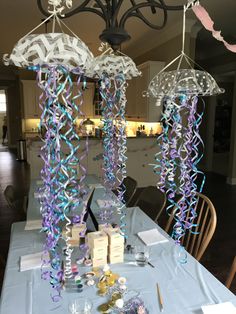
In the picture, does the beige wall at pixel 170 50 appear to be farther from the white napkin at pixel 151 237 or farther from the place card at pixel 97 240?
the place card at pixel 97 240

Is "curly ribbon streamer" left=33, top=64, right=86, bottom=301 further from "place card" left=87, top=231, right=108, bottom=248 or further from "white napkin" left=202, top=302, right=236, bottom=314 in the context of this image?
"white napkin" left=202, top=302, right=236, bottom=314

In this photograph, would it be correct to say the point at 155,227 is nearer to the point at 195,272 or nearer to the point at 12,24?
the point at 195,272

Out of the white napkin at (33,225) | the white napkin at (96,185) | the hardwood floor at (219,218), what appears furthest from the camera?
the white napkin at (96,185)

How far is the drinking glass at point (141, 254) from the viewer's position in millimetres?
1391

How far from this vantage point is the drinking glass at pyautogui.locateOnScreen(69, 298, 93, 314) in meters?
1.02

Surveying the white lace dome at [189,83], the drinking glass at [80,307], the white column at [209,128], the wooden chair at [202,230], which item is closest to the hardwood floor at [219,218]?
the white column at [209,128]

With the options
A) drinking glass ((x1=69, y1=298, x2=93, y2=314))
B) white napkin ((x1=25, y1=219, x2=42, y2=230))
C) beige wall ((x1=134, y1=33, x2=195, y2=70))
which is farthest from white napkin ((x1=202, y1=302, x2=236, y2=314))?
beige wall ((x1=134, y1=33, x2=195, y2=70))

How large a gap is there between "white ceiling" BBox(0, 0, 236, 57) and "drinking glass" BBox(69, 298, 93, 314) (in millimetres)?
3526

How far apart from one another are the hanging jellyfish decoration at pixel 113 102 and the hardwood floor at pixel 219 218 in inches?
58.9

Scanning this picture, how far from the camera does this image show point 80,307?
3.41ft

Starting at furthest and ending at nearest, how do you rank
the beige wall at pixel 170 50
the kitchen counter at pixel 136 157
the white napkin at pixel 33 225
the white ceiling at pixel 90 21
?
the kitchen counter at pixel 136 157 < the beige wall at pixel 170 50 < the white ceiling at pixel 90 21 < the white napkin at pixel 33 225

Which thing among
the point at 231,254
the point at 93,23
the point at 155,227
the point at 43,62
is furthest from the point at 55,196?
the point at 93,23

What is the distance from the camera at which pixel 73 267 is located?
1.27 metres

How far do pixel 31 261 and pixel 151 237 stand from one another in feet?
2.48
